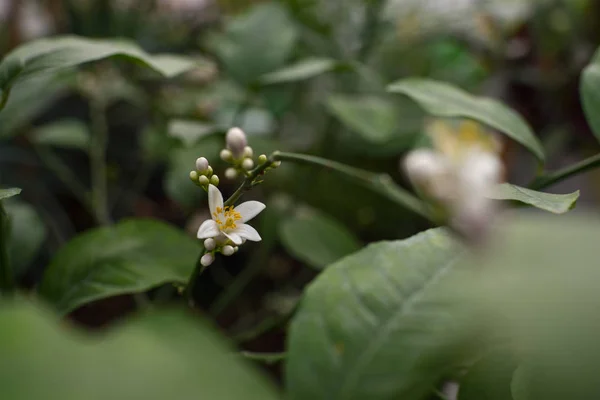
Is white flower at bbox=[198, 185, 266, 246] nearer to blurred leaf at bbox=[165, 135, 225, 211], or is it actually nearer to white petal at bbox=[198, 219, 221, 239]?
white petal at bbox=[198, 219, 221, 239]

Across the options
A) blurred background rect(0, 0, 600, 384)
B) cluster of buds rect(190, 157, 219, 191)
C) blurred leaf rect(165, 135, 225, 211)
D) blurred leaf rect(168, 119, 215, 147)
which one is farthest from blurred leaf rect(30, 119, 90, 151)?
cluster of buds rect(190, 157, 219, 191)

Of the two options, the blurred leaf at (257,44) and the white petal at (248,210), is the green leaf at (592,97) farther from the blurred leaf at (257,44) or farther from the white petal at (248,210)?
the blurred leaf at (257,44)

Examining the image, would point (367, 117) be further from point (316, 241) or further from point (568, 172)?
point (568, 172)

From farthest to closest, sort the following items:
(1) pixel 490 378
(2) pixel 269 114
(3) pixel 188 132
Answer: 1. (2) pixel 269 114
2. (3) pixel 188 132
3. (1) pixel 490 378

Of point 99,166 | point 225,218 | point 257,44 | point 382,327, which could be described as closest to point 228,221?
point 225,218

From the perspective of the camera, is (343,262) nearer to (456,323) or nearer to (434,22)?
(456,323)

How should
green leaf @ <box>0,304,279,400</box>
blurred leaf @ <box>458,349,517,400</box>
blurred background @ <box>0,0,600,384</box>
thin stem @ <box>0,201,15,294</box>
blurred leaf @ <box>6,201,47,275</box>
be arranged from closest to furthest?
green leaf @ <box>0,304,279,400</box>, blurred leaf @ <box>458,349,517,400</box>, thin stem @ <box>0,201,15,294</box>, blurred leaf @ <box>6,201,47,275</box>, blurred background @ <box>0,0,600,384</box>
